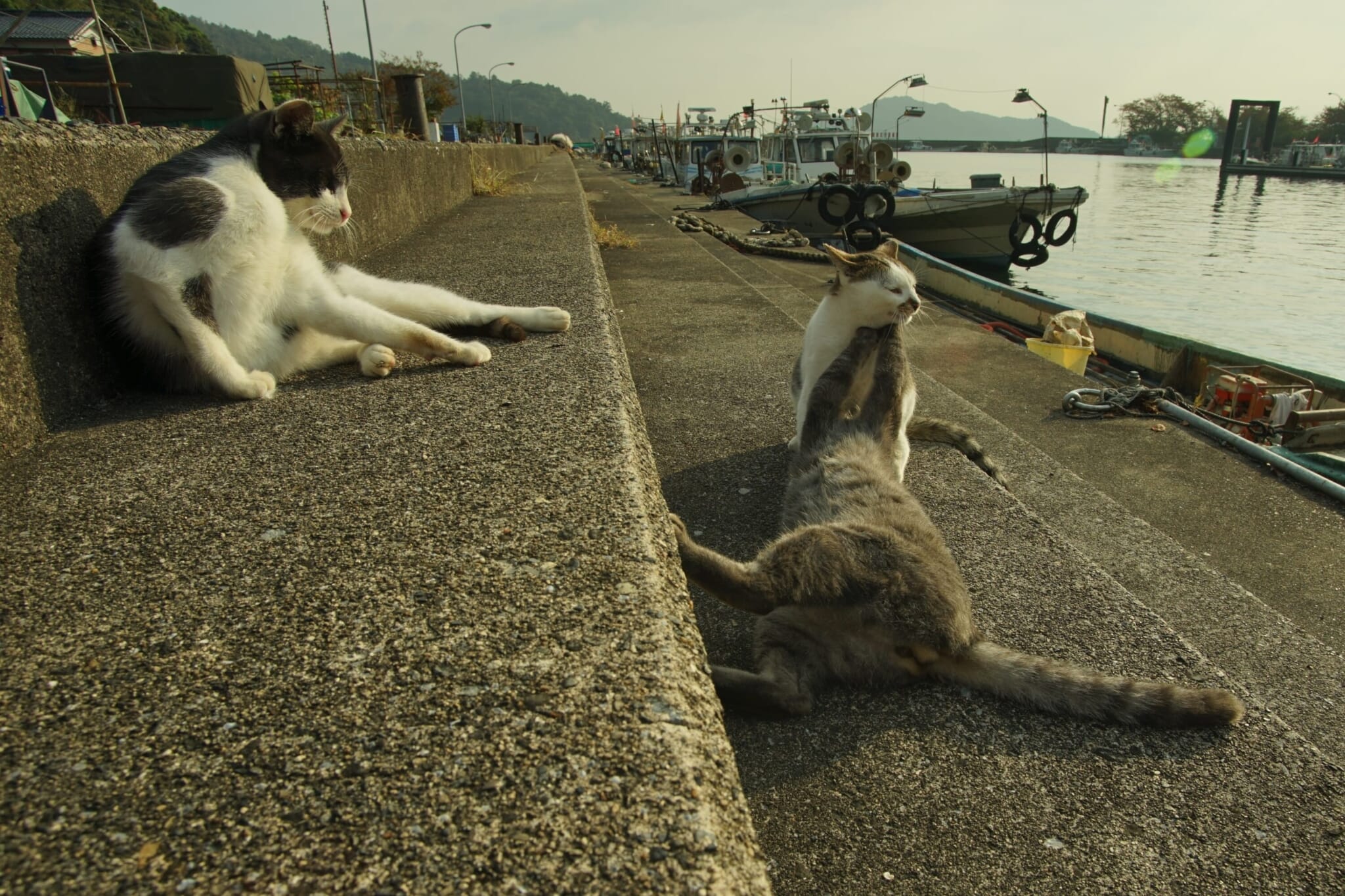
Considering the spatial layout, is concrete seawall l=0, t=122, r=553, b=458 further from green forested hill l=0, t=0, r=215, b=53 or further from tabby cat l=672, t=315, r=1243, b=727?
green forested hill l=0, t=0, r=215, b=53

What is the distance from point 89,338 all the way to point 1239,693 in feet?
11.7

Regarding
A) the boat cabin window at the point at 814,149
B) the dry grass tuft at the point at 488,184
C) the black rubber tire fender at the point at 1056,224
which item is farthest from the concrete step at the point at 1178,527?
the boat cabin window at the point at 814,149

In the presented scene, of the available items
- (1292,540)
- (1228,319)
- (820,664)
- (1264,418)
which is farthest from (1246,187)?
(820,664)

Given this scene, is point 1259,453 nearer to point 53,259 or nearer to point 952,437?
point 952,437

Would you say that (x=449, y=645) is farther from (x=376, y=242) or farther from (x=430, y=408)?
(x=376, y=242)

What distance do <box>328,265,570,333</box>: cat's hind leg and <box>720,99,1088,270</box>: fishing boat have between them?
37.0ft

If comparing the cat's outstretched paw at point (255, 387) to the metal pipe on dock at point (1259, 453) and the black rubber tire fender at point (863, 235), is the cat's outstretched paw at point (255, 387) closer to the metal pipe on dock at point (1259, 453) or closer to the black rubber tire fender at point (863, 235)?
the metal pipe on dock at point (1259, 453)

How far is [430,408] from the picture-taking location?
7.77 ft

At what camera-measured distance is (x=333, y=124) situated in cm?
298

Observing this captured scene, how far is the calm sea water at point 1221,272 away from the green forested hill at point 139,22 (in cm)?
2725

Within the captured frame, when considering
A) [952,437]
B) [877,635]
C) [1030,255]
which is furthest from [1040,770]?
[1030,255]

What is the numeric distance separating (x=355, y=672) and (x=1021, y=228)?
56.6 ft

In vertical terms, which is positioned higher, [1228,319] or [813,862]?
[813,862]

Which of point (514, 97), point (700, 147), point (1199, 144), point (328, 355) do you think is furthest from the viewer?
point (514, 97)
